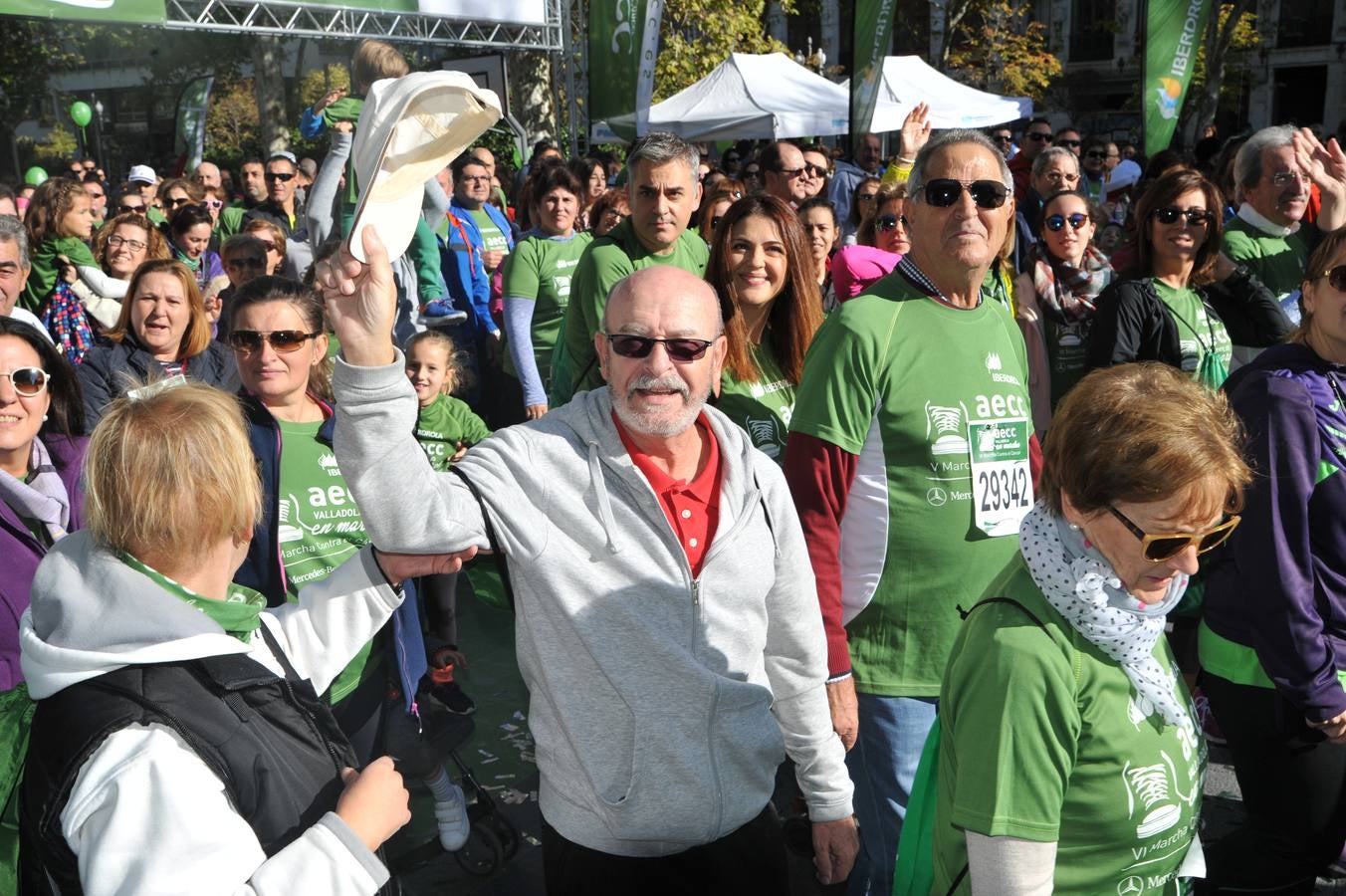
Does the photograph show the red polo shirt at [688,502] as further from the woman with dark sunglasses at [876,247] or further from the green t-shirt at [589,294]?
the woman with dark sunglasses at [876,247]

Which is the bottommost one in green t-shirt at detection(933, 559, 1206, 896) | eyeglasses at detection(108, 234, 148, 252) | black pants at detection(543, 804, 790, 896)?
black pants at detection(543, 804, 790, 896)

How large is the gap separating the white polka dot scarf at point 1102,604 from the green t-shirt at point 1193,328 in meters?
2.72

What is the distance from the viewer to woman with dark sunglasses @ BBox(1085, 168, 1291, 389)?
4441mm

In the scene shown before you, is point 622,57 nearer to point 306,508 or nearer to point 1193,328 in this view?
point 1193,328

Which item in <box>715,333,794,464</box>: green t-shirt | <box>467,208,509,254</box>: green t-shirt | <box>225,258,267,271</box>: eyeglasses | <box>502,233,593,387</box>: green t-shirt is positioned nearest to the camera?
Result: <box>715,333,794,464</box>: green t-shirt

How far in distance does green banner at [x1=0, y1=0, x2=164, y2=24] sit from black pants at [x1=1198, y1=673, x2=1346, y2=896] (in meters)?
9.63

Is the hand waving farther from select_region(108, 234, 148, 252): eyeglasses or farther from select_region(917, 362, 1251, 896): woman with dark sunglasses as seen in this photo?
select_region(108, 234, 148, 252): eyeglasses

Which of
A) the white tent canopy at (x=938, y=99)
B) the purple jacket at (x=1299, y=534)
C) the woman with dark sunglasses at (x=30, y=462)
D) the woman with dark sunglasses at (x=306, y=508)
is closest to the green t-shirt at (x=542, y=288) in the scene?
the woman with dark sunglasses at (x=306, y=508)

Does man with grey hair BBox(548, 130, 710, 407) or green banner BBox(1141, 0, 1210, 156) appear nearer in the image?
man with grey hair BBox(548, 130, 710, 407)

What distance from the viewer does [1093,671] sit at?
192 centimetres

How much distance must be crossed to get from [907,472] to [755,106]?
1352cm

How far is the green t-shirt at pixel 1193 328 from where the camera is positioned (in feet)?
14.7

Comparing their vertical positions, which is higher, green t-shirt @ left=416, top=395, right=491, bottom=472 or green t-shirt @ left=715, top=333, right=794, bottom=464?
green t-shirt @ left=715, top=333, right=794, bottom=464

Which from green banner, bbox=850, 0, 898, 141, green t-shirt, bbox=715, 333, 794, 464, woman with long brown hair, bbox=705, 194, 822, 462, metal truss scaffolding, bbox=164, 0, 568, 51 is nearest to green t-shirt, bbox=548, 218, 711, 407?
woman with long brown hair, bbox=705, 194, 822, 462
